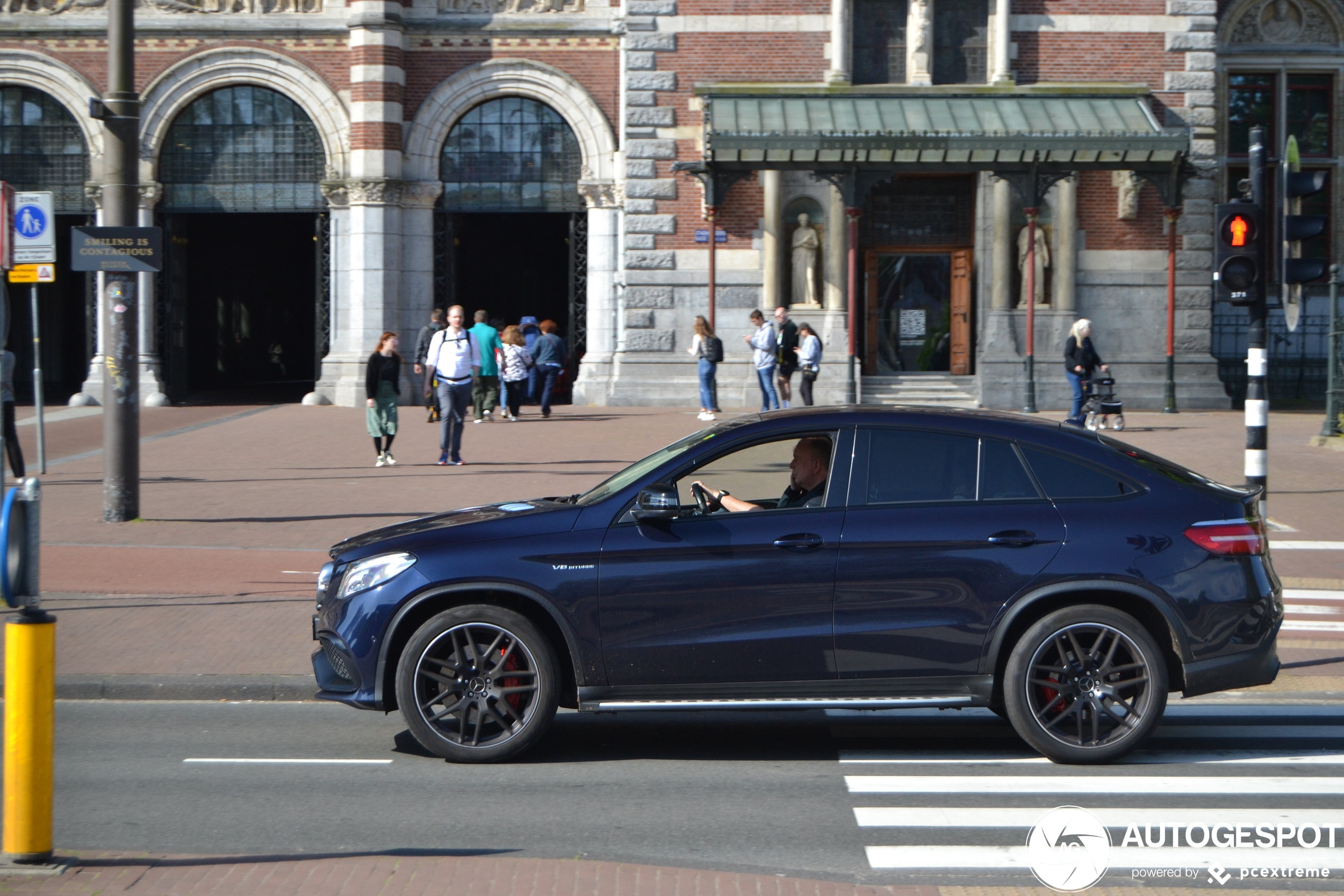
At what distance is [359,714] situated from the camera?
725 centimetres

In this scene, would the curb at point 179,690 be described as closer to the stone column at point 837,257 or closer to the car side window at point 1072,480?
the car side window at point 1072,480

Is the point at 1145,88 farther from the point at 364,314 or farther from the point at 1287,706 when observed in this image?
the point at 1287,706

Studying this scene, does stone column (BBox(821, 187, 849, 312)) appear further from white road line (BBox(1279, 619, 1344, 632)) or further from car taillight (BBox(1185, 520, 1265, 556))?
car taillight (BBox(1185, 520, 1265, 556))

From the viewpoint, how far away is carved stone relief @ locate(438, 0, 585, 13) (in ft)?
87.8

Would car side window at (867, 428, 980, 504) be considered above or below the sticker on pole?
below

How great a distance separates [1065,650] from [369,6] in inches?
919

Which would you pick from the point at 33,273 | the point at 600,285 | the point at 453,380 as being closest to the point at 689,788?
the point at 453,380

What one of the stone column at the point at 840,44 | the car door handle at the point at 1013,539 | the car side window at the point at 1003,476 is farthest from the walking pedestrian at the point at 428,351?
the car door handle at the point at 1013,539

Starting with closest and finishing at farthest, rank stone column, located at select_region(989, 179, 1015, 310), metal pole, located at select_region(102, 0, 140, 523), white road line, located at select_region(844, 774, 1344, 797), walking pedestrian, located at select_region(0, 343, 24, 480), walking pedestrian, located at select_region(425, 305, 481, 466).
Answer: white road line, located at select_region(844, 774, 1344, 797) < metal pole, located at select_region(102, 0, 140, 523) < walking pedestrian, located at select_region(0, 343, 24, 480) < walking pedestrian, located at select_region(425, 305, 481, 466) < stone column, located at select_region(989, 179, 1015, 310)

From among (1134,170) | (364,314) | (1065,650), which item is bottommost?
(1065,650)

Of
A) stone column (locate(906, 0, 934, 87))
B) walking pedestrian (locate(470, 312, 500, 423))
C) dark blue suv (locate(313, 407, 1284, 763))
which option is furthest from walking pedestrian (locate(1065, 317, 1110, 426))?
dark blue suv (locate(313, 407, 1284, 763))

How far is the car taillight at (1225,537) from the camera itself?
601 centimetres

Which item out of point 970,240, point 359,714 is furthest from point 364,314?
point 359,714

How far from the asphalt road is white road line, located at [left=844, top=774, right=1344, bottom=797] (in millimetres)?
13
